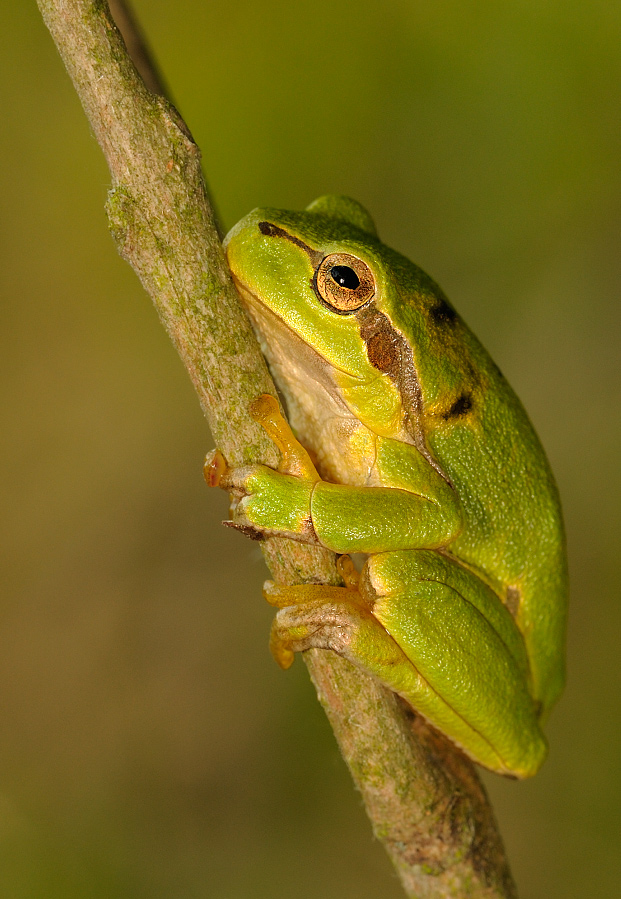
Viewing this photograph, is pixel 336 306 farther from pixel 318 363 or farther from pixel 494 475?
pixel 494 475

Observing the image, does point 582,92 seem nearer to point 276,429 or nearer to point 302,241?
point 302,241

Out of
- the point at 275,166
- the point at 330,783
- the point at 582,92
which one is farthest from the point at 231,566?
the point at 582,92

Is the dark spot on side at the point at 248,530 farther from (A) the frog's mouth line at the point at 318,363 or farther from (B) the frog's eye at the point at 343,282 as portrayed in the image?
Result: (B) the frog's eye at the point at 343,282

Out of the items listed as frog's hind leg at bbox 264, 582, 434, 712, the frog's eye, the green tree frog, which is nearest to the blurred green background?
the green tree frog

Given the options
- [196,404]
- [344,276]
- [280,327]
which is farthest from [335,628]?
[196,404]

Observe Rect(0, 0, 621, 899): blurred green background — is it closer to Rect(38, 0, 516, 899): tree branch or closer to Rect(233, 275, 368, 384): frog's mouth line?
Rect(38, 0, 516, 899): tree branch

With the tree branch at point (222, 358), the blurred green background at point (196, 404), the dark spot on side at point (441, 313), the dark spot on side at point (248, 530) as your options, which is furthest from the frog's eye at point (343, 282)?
the blurred green background at point (196, 404)

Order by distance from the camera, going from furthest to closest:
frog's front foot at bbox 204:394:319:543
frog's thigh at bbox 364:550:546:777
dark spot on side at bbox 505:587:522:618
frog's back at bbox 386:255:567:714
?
dark spot on side at bbox 505:587:522:618
frog's back at bbox 386:255:567:714
frog's thigh at bbox 364:550:546:777
frog's front foot at bbox 204:394:319:543
